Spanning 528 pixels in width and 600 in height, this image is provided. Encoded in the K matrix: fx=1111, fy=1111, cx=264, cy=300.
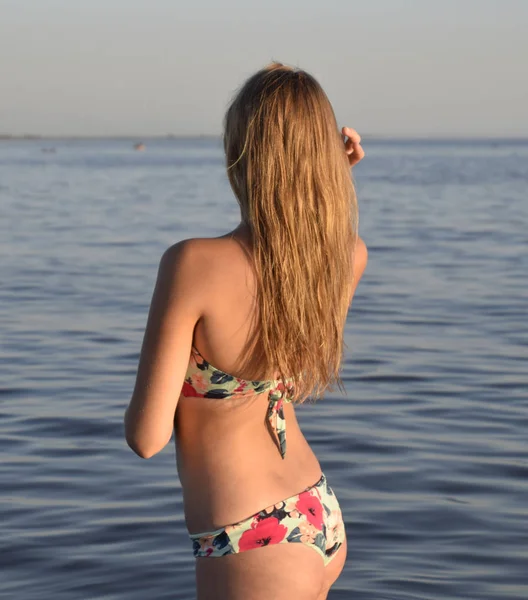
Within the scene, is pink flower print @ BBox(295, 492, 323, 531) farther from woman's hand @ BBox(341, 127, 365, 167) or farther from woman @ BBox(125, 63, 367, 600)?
woman's hand @ BBox(341, 127, 365, 167)

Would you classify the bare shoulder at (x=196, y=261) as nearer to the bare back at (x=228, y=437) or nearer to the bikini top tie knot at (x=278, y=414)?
the bare back at (x=228, y=437)

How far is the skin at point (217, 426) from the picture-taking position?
7.63ft

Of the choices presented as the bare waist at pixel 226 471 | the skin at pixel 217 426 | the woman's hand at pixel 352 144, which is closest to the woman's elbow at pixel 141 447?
the skin at pixel 217 426

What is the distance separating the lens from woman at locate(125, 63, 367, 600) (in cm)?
240

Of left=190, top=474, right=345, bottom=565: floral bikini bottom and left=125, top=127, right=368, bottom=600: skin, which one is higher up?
left=125, top=127, right=368, bottom=600: skin

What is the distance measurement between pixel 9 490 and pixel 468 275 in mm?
10481

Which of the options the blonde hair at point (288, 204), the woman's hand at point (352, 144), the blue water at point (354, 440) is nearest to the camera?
the blonde hair at point (288, 204)

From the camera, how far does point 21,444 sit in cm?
732

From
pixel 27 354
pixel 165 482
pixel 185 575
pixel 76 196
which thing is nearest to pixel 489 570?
pixel 185 575

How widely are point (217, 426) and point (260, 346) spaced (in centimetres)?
21

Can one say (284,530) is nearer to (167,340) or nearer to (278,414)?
(278,414)

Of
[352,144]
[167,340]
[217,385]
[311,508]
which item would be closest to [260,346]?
[217,385]

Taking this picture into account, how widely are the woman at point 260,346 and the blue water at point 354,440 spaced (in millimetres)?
2573

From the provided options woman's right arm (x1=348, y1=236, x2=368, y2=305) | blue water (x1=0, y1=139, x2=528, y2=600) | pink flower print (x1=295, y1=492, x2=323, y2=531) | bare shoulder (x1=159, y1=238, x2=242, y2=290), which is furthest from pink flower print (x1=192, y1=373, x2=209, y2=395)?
blue water (x1=0, y1=139, x2=528, y2=600)
